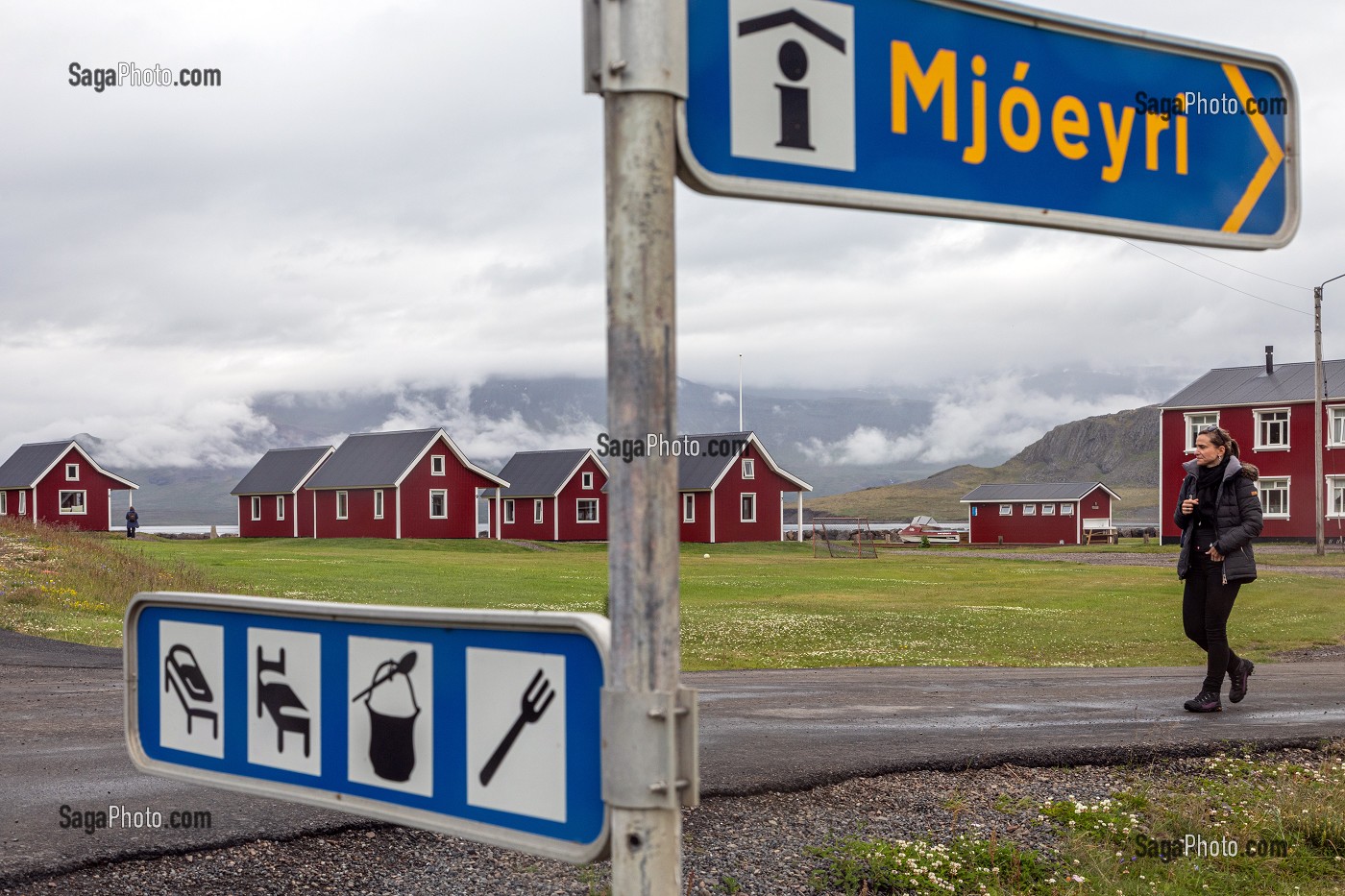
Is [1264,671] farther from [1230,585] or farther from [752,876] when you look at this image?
[752,876]

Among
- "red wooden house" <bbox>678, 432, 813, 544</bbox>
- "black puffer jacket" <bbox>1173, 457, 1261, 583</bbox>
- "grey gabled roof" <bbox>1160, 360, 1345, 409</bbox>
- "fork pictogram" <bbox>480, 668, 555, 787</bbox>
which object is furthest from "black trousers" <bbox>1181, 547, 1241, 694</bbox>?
"red wooden house" <bbox>678, 432, 813, 544</bbox>

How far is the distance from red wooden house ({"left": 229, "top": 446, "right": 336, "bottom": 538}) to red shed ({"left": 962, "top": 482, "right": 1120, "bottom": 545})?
41.8m

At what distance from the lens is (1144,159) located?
228 centimetres

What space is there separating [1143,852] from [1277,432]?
5909 cm

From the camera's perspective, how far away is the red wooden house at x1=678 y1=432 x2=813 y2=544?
66500 millimetres

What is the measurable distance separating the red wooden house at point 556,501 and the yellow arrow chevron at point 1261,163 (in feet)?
226

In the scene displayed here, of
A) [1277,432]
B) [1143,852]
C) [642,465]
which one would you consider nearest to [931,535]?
[1277,432]

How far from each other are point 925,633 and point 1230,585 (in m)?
10.2

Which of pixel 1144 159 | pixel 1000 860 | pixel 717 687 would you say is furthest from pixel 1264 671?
pixel 1144 159

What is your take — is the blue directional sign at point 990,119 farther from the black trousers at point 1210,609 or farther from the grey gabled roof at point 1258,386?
the grey gabled roof at point 1258,386

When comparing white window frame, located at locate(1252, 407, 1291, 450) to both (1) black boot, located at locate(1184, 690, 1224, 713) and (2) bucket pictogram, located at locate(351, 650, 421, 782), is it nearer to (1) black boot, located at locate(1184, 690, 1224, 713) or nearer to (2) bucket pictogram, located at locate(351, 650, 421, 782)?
(1) black boot, located at locate(1184, 690, 1224, 713)

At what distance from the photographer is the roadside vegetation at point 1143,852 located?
547cm

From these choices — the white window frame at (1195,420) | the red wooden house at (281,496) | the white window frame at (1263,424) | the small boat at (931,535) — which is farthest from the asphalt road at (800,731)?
the small boat at (931,535)

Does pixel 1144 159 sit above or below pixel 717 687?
above
